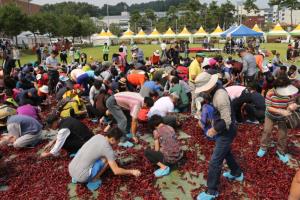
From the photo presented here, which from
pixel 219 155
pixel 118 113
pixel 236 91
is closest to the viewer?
pixel 219 155

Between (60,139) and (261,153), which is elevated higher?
(60,139)

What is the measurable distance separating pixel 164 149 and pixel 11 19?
4098cm

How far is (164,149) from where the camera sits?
5.68 metres

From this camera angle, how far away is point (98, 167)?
5133 millimetres

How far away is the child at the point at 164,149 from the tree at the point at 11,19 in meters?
40.6

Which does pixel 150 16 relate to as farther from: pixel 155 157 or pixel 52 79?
pixel 155 157

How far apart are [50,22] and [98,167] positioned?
5634 cm

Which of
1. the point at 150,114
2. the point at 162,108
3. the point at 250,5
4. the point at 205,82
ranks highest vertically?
the point at 250,5

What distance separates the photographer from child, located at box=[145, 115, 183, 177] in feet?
18.3

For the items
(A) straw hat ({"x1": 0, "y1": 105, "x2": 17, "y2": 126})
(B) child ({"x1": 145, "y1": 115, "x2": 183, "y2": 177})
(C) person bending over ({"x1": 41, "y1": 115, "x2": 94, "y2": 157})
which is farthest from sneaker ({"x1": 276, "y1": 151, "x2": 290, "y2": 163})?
(A) straw hat ({"x1": 0, "y1": 105, "x2": 17, "y2": 126})

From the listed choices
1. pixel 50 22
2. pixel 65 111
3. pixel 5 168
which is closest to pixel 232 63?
pixel 65 111

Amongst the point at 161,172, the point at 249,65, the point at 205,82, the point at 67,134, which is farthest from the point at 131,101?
the point at 249,65

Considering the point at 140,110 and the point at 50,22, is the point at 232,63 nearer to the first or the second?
the point at 140,110

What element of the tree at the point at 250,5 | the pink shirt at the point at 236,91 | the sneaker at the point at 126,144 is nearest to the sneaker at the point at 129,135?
the sneaker at the point at 126,144
